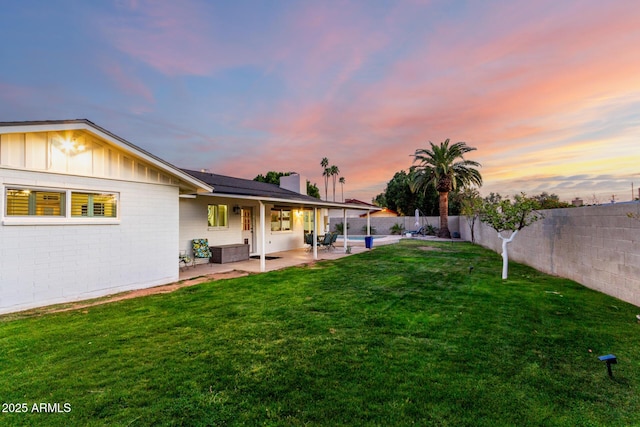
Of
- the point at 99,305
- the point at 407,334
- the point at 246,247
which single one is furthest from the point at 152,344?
the point at 246,247

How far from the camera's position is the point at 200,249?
10.4 metres

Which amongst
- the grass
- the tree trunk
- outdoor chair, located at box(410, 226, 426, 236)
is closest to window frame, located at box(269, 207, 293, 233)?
the grass

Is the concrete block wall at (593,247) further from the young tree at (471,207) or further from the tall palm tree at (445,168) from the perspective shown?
the tall palm tree at (445,168)

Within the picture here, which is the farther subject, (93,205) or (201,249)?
(201,249)

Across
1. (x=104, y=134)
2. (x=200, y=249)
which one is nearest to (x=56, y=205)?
(x=104, y=134)

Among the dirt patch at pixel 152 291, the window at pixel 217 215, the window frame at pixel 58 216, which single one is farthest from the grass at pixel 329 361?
the window at pixel 217 215

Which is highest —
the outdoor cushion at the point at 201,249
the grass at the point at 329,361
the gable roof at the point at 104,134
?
the gable roof at the point at 104,134

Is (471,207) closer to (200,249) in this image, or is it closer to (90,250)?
(200,249)

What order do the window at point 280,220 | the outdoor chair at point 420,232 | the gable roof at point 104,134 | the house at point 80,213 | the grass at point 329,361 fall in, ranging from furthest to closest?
the outdoor chair at point 420,232 → the window at point 280,220 → the house at point 80,213 → the gable roof at point 104,134 → the grass at point 329,361

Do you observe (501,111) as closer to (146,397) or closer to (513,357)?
(513,357)

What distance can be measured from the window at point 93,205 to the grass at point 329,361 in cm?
216

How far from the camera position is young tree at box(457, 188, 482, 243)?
28.6ft

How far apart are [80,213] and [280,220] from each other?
9220 mm

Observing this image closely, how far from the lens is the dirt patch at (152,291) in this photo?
5.48 meters
